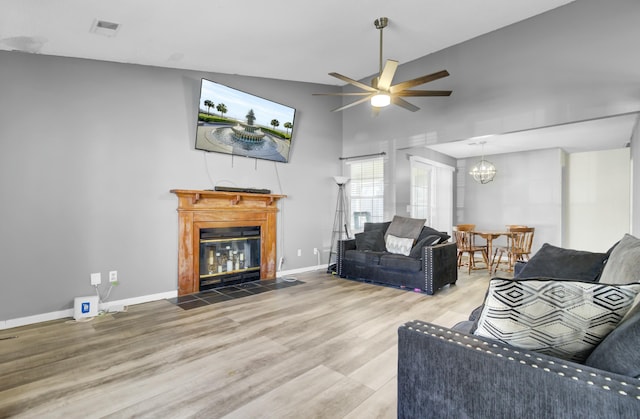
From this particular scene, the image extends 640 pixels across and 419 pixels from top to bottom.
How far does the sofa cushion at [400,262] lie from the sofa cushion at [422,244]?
130mm

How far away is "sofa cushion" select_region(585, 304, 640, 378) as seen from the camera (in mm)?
851

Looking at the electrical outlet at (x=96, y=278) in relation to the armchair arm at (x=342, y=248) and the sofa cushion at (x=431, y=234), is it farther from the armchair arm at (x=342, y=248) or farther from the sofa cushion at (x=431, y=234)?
the sofa cushion at (x=431, y=234)

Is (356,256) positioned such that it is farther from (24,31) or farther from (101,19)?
(24,31)

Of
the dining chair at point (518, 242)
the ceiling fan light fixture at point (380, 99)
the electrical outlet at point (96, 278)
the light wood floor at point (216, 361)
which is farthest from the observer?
the dining chair at point (518, 242)

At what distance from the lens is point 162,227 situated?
3.83 metres

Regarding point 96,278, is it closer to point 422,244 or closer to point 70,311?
point 70,311

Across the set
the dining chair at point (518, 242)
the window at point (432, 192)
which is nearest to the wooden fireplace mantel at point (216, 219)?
the window at point (432, 192)

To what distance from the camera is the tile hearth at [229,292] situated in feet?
11.9

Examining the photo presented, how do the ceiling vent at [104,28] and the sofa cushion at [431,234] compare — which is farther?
the sofa cushion at [431,234]

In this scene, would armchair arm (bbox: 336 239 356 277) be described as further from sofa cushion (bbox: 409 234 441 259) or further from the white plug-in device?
the white plug-in device

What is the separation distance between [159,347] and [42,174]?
214cm

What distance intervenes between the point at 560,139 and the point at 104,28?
7.07 meters

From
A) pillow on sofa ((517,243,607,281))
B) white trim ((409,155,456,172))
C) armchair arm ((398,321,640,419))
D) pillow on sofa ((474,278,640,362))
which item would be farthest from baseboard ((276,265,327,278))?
pillow on sofa ((474,278,640,362))

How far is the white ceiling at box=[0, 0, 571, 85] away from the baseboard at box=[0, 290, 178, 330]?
2.50 meters
